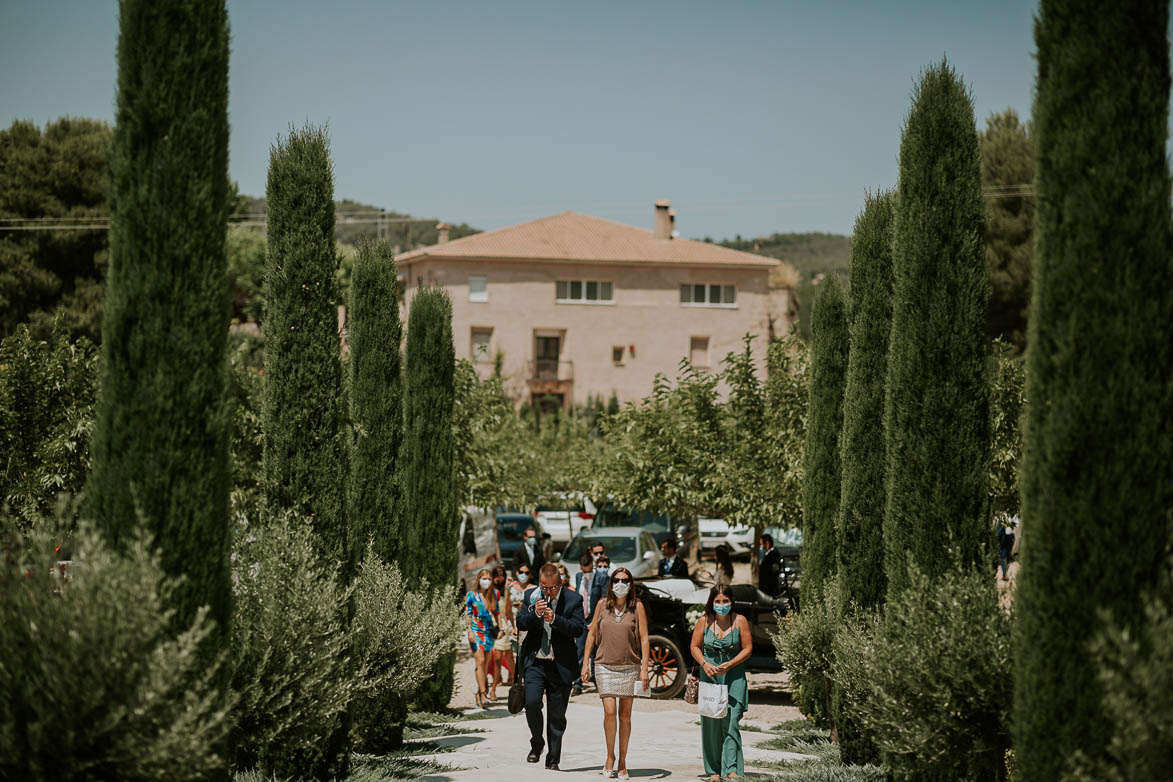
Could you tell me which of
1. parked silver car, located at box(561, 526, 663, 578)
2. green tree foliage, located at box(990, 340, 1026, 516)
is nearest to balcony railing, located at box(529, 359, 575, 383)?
parked silver car, located at box(561, 526, 663, 578)

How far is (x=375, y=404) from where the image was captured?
1273 cm

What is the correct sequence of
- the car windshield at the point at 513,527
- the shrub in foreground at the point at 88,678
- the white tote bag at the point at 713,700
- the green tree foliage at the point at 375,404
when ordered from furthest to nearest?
the car windshield at the point at 513,527
the green tree foliage at the point at 375,404
the white tote bag at the point at 713,700
the shrub in foreground at the point at 88,678

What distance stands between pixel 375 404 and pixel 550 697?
11.9 ft

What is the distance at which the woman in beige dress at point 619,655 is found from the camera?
1145 cm

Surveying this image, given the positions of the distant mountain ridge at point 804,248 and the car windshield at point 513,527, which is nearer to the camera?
the car windshield at point 513,527

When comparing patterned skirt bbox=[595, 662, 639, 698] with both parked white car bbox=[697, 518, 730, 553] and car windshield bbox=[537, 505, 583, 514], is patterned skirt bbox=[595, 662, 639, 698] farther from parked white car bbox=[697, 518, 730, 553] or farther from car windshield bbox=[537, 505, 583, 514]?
car windshield bbox=[537, 505, 583, 514]

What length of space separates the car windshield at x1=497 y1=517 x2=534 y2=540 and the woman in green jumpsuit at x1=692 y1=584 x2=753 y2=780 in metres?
23.9

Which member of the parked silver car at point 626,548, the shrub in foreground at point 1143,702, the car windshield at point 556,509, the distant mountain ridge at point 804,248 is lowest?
the car windshield at point 556,509

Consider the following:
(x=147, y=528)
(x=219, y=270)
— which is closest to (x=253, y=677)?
(x=147, y=528)

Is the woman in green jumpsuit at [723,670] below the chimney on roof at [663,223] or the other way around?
below

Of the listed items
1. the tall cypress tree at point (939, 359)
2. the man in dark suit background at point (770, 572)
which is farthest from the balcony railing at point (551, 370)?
the tall cypress tree at point (939, 359)

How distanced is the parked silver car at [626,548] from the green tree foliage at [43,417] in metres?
12.6

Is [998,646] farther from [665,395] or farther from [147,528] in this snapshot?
[665,395]

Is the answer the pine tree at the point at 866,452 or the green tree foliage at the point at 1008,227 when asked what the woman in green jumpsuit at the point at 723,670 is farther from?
the green tree foliage at the point at 1008,227
